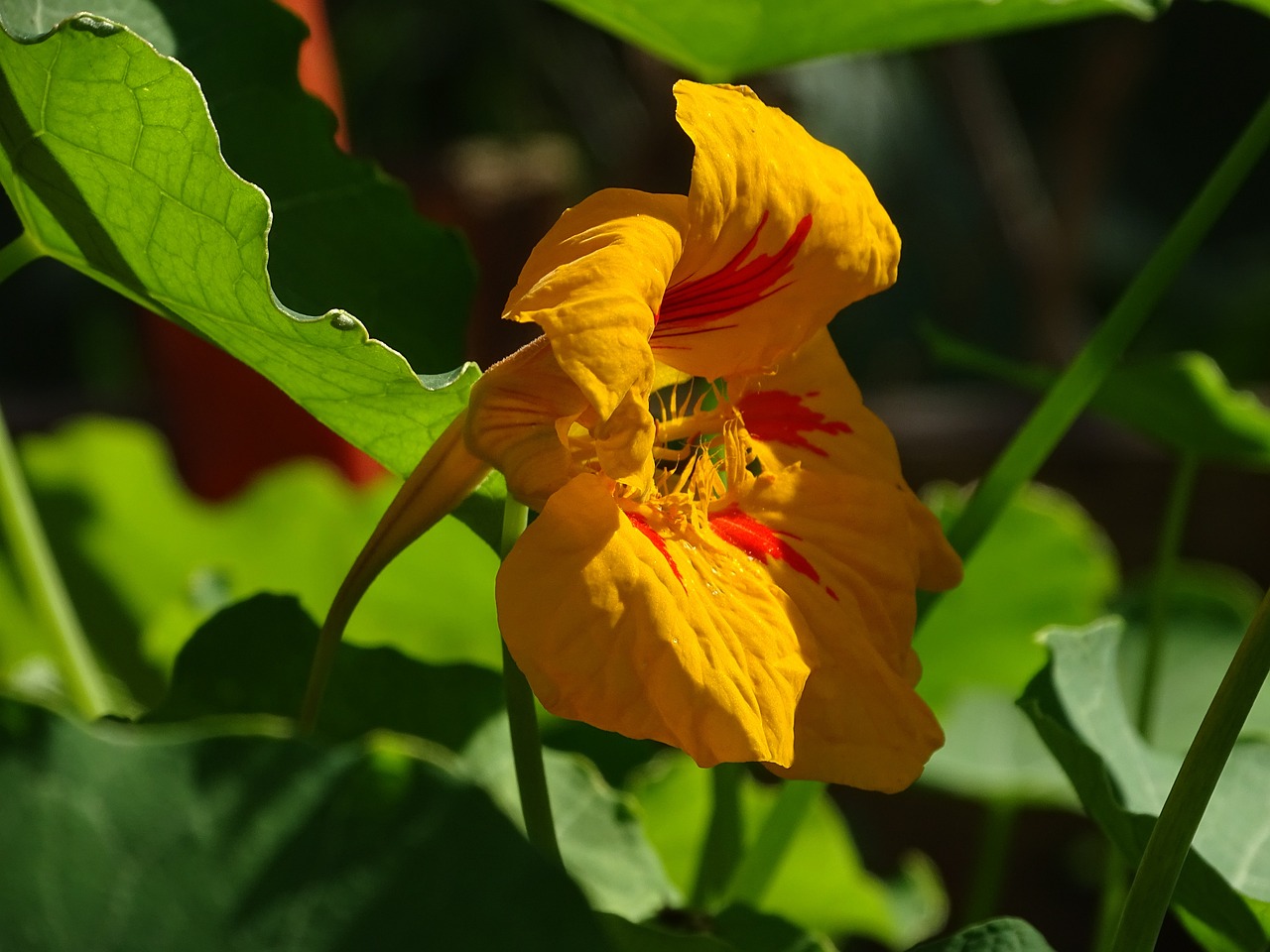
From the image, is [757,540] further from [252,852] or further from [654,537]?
[252,852]

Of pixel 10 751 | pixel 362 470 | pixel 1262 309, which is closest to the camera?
pixel 10 751

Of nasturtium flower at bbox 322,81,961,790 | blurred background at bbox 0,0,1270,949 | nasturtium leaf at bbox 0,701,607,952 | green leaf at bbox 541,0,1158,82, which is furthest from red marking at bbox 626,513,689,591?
blurred background at bbox 0,0,1270,949

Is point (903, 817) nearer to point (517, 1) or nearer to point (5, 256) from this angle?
point (5, 256)

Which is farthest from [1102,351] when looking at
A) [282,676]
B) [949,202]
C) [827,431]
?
[949,202]

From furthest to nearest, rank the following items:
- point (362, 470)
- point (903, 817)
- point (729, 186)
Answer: point (903, 817) → point (362, 470) → point (729, 186)

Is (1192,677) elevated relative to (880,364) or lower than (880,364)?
elevated

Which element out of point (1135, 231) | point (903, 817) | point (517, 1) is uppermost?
point (517, 1)

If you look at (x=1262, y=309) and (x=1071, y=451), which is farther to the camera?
(x=1262, y=309)

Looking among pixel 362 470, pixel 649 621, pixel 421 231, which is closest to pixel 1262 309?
pixel 362 470
